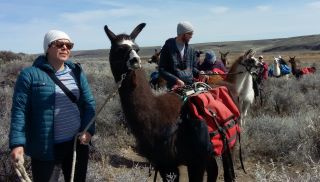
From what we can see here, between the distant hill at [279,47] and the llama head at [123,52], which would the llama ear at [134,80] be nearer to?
the llama head at [123,52]

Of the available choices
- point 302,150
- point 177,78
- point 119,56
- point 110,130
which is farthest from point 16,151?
point 110,130

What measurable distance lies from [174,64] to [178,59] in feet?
0.33

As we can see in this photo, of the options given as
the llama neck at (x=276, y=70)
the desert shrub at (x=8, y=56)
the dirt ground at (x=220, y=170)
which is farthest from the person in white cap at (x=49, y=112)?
the desert shrub at (x=8, y=56)

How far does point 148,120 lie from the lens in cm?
511

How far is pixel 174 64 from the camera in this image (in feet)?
21.4

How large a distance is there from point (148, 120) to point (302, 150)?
402 cm

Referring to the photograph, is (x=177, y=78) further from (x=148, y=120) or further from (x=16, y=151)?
(x=16, y=151)

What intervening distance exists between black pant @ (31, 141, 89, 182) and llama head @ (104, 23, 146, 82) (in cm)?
93

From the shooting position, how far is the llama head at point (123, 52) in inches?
184

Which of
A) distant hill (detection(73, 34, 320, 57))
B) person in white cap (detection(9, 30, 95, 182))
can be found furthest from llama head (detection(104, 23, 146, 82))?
distant hill (detection(73, 34, 320, 57))

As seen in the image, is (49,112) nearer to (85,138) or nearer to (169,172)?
(85,138)

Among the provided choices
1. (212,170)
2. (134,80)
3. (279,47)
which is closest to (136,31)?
(134,80)

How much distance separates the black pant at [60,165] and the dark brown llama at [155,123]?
33.7 inches

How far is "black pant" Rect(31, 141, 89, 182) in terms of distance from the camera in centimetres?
415
